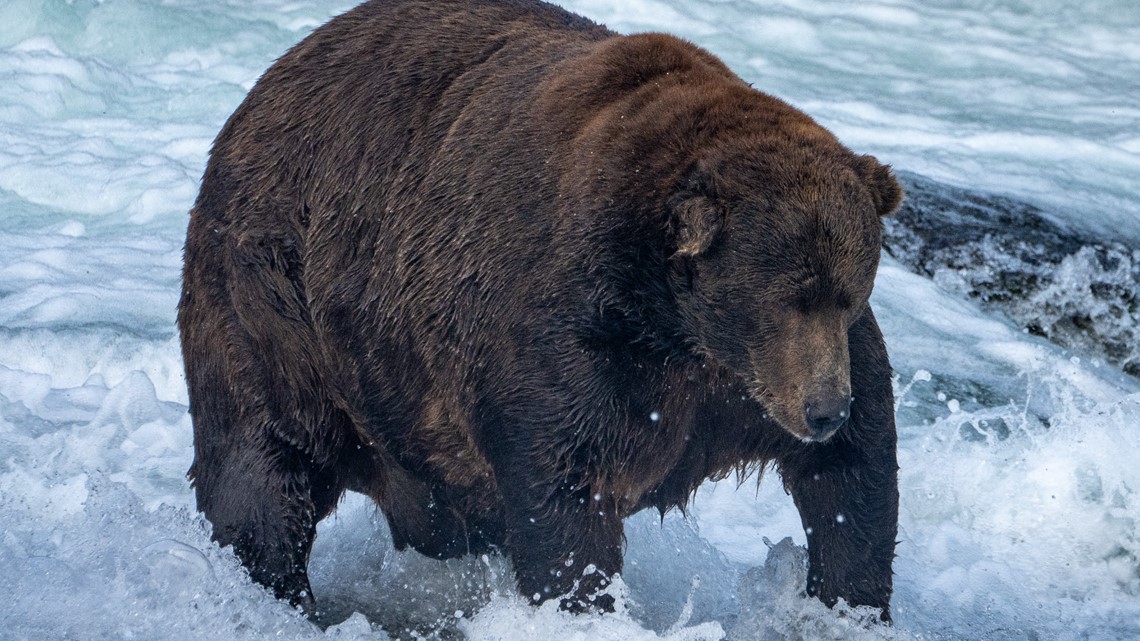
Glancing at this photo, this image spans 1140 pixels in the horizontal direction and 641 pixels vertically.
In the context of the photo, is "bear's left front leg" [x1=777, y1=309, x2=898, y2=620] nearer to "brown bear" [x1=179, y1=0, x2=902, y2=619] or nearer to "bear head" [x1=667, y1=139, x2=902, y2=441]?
"brown bear" [x1=179, y1=0, x2=902, y2=619]

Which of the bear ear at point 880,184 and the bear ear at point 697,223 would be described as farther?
the bear ear at point 880,184

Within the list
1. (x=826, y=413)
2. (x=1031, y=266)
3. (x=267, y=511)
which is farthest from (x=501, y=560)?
(x=1031, y=266)

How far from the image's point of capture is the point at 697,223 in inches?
152

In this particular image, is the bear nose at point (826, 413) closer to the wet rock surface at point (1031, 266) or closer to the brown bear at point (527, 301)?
the brown bear at point (527, 301)

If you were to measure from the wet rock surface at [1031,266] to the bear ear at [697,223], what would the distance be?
4992mm

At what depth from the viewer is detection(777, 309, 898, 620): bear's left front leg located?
14.3 feet

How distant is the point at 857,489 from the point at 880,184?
1.00m

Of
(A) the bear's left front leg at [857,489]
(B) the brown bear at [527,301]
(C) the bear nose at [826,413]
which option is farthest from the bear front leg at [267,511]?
(C) the bear nose at [826,413]

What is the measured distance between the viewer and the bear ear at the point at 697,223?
12.7 feet

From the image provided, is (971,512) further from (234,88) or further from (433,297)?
(234,88)

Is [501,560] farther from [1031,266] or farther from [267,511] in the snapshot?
[1031,266]

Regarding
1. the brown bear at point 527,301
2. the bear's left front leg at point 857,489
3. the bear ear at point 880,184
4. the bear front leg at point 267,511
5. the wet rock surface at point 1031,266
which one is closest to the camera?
the brown bear at point 527,301

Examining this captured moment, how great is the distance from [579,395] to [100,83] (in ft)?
37.6

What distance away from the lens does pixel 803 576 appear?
4.94 meters
